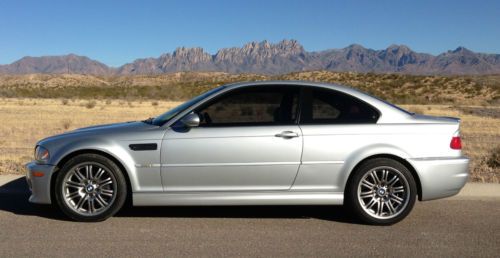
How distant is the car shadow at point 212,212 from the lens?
652 cm

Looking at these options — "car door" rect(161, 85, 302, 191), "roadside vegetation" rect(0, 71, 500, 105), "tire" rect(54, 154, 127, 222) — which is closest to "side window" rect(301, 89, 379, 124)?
"car door" rect(161, 85, 302, 191)

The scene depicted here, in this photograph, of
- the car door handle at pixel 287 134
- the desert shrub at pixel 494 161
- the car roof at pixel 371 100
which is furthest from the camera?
the desert shrub at pixel 494 161

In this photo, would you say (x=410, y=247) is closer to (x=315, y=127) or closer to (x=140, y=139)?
(x=315, y=127)

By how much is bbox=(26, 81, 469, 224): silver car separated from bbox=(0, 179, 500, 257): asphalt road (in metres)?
0.27

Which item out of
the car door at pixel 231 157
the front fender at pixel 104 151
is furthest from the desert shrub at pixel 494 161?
the front fender at pixel 104 151

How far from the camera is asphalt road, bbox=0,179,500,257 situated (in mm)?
5223

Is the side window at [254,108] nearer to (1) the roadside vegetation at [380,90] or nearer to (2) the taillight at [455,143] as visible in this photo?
(2) the taillight at [455,143]

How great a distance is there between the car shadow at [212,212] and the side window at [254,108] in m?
1.17

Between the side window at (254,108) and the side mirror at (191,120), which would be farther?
the side window at (254,108)

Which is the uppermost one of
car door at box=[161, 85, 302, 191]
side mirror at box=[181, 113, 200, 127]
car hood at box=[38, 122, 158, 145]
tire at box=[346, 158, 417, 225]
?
side mirror at box=[181, 113, 200, 127]

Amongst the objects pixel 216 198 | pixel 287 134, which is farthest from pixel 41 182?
pixel 287 134

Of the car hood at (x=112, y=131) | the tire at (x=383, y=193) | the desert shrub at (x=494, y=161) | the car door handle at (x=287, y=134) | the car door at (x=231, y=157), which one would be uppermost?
the car hood at (x=112, y=131)

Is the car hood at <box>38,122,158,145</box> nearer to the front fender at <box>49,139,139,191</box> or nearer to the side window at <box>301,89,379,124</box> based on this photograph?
the front fender at <box>49,139,139,191</box>

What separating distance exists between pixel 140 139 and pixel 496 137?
47.4 feet
